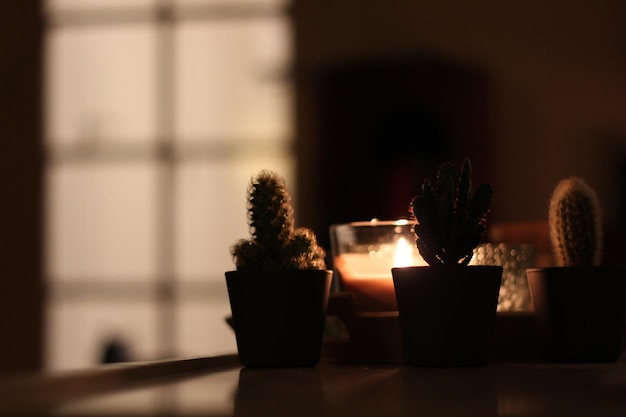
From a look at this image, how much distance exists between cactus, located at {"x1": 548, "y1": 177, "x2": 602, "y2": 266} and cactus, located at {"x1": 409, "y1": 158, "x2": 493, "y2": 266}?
105 millimetres

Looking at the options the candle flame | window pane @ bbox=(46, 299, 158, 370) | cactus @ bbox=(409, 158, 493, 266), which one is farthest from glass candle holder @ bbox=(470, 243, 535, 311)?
window pane @ bbox=(46, 299, 158, 370)

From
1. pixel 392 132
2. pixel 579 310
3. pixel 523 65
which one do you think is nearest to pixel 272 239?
pixel 579 310

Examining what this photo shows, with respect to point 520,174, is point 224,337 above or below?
below

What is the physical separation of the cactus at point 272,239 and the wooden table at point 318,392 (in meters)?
0.09

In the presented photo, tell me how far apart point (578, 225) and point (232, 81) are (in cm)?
328

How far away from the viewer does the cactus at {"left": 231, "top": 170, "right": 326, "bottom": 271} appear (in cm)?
68

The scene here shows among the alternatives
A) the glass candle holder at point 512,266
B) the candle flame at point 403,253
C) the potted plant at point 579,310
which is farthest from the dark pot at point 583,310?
the glass candle holder at point 512,266

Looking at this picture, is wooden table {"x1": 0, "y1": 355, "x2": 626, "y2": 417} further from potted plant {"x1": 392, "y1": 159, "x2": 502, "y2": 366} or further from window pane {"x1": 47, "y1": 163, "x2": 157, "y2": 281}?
window pane {"x1": 47, "y1": 163, "x2": 157, "y2": 281}

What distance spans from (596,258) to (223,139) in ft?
10.8

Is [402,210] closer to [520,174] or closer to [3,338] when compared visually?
[520,174]

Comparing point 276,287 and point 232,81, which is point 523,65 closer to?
point 232,81

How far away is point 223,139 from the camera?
3932 millimetres

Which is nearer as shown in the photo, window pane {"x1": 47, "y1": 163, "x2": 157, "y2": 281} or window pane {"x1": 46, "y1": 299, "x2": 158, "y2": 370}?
window pane {"x1": 46, "y1": 299, "x2": 158, "y2": 370}

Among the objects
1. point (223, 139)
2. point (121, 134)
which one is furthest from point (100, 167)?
point (223, 139)
